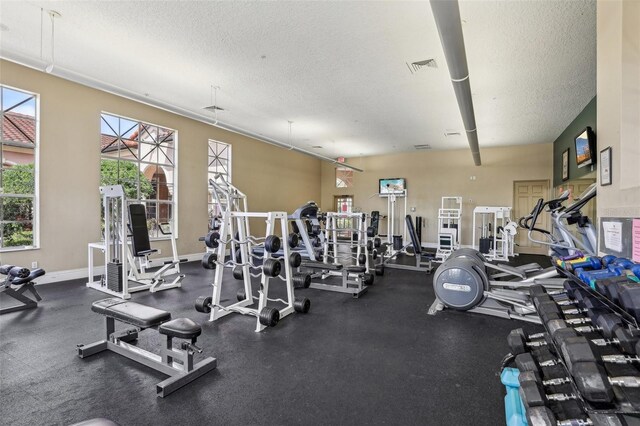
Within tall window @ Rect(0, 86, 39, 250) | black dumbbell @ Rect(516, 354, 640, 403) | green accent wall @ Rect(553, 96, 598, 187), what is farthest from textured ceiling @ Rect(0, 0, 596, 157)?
black dumbbell @ Rect(516, 354, 640, 403)

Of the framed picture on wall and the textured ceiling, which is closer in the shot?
the framed picture on wall

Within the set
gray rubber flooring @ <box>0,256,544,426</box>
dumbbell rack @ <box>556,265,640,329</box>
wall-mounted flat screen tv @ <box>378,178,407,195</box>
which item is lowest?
gray rubber flooring @ <box>0,256,544,426</box>

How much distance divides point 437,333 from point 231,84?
4.61 meters

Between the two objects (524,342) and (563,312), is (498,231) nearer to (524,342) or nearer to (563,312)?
(524,342)

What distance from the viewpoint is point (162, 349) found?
102 inches

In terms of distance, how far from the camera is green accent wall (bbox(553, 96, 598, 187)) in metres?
5.48

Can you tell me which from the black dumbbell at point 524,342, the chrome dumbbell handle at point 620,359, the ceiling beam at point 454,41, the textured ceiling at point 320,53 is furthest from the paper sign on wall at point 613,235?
the textured ceiling at point 320,53

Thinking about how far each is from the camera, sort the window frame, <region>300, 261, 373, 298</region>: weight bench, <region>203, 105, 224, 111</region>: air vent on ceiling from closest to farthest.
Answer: <region>300, 261, 373, 298</region>: weight bench → <region>203, 105, 224, 111</region>: air vent on ceiling → the window frame

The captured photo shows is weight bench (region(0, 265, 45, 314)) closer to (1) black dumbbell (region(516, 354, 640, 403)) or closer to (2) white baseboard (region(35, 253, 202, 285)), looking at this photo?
(2) white baseboard (region(35, 253, 202, 285))

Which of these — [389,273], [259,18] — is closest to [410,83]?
[259,18]

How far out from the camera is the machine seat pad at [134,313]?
213cm

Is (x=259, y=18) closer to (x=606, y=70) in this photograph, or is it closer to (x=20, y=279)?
(x=606, y=70)

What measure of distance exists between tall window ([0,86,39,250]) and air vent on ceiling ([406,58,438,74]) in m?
5.54

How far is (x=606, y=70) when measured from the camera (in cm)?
243
